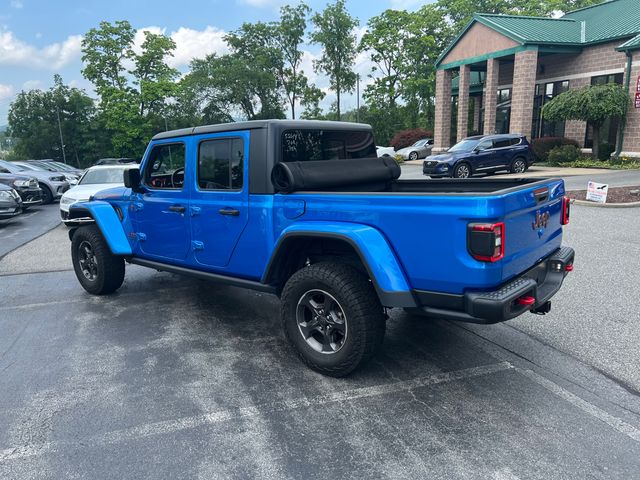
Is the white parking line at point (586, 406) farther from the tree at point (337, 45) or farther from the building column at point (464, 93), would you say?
the tree at point (337, 45)

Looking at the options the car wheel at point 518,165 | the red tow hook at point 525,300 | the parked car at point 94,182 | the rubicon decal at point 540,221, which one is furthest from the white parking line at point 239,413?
the car wheel at point 518,165

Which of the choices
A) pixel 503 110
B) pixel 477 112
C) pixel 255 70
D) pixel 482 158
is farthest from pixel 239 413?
pixel 255 70

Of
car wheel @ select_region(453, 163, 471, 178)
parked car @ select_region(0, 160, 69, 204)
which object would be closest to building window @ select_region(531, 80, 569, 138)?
car wheel @ select_region(453, 163, 471, 178)

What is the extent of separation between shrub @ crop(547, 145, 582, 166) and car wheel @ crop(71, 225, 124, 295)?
2168cm

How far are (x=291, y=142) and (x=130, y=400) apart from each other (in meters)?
2.37

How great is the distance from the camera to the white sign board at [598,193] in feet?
36.4

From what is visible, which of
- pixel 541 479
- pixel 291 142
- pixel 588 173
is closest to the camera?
pixel 541 479

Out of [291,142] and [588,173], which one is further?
[588,173]

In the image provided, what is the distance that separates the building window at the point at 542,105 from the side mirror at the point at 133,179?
25144 mm

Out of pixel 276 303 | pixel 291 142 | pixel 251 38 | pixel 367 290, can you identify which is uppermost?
pixel 251 38

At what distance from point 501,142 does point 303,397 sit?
60.5ft

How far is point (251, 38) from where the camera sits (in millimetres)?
56938

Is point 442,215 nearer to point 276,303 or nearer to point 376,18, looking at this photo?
point 276,303

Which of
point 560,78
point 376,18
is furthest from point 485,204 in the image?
point 376,18
